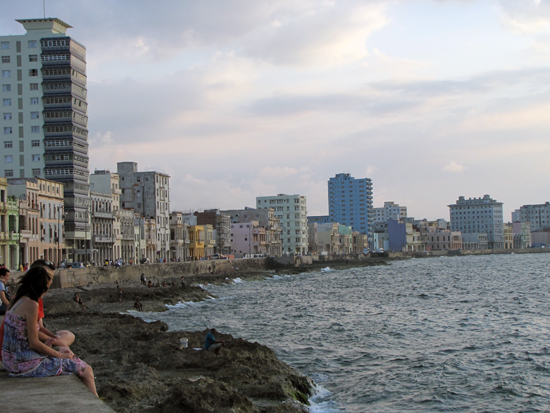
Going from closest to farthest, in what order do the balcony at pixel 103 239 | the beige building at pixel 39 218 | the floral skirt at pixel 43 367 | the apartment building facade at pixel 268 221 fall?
the floral skirt at pixel 43 367, the beige building at pixel 39 218, the balcony at pixel 103 239, the apartment building facade at pixel 268 221

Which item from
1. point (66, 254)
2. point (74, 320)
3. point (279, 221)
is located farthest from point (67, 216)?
point (279, 221)

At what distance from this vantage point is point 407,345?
2838 cm

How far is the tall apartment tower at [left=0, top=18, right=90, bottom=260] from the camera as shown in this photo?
8869 centimetres

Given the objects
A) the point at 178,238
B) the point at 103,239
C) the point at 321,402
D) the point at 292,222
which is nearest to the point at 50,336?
the point at 321,402

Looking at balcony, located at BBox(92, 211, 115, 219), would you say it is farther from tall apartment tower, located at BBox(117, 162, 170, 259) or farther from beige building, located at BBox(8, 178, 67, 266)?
tall apartment tower, located at BBox(117, 162, 170, 259)

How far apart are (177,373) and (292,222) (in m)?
174

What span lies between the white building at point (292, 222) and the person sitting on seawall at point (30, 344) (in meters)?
180

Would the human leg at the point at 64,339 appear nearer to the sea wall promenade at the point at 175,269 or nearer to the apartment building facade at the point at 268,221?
the sea wall promenade at the point at 175,269

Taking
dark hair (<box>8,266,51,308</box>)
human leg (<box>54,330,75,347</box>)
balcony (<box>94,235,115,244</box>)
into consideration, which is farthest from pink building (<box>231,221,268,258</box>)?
dark hair (<box>8,266,51,308</box>)

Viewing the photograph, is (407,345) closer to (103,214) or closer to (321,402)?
(321,402)

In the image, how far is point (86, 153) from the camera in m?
92.6

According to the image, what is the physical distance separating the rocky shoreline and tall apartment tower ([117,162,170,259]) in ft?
286

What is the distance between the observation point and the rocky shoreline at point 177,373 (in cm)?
1405

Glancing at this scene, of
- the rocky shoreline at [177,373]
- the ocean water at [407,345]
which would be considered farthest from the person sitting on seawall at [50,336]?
the ocean water at [407,345]
